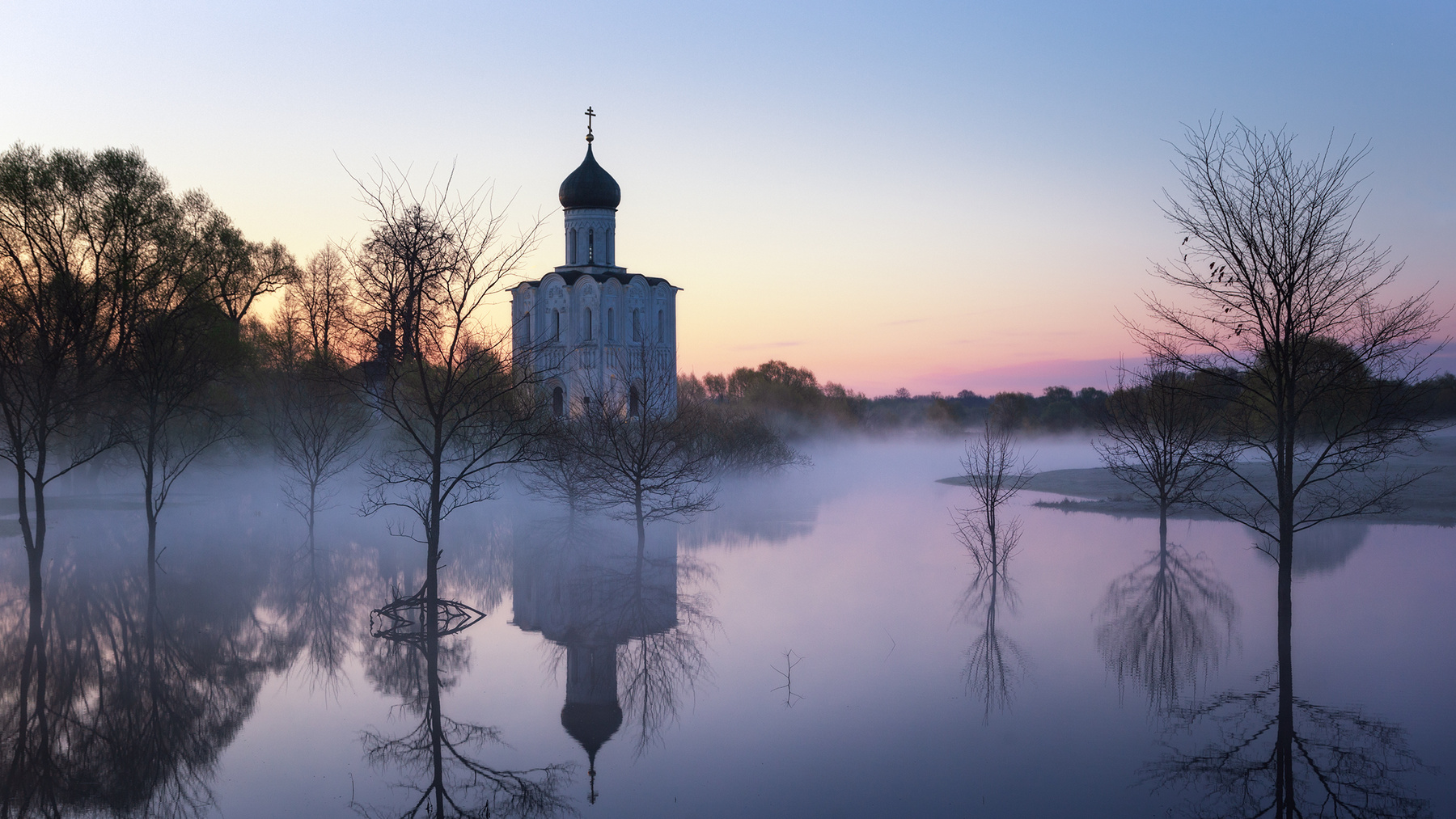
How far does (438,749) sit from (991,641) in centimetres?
774

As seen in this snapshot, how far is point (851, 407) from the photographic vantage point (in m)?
96.6

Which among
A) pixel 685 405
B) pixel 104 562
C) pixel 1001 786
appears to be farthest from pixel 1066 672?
pixel 685 405

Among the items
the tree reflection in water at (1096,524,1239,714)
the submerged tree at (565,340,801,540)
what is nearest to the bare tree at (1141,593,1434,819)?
the tree reflection in water at (1096,524,1239,714)

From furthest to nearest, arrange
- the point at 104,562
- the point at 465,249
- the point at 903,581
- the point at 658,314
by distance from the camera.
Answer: the point at 658,314, the point at 104,562, the point at 903,581, the point at 465,249

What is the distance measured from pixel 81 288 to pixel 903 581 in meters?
17.4

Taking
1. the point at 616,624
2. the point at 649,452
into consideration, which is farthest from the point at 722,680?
the point at 649,452

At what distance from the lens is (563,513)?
3145 centimetres

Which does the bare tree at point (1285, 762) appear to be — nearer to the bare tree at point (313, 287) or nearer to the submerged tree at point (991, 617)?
the submerged tree at point (991, 617)

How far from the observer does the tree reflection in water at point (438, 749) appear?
8086 mm

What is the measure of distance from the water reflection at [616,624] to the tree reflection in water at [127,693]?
3.49 meters

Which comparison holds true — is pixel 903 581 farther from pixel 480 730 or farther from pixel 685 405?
pixel 685 405

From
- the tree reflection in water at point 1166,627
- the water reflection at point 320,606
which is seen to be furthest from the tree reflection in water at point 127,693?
the tree reflection in water at point 1166,627

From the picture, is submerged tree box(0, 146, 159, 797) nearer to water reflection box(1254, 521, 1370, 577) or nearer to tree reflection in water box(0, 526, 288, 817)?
tree reflection in water box(0, 526, 288, 817)

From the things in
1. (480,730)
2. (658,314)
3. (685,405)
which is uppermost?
(658,314)
